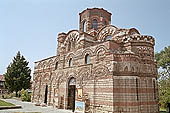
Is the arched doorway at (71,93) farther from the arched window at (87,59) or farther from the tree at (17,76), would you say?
the tree at (17,76)

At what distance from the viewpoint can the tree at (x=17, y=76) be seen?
3206 centimetres

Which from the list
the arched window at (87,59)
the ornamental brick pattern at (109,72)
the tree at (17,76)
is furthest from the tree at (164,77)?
the tree at (17,76)

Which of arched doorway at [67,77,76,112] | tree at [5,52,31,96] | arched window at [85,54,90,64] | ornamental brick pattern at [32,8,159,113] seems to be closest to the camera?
ornamental brick pattern at [32,8,159,113]

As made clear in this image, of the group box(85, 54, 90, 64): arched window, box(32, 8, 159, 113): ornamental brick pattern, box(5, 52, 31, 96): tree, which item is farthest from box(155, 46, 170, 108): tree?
box(5, 52, 31, 96): tree

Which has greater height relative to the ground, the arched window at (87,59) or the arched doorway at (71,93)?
the arched window at (87,59)

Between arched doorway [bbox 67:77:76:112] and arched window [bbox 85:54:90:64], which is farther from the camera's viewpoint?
arched doorway [bbox 67:77:76:112]

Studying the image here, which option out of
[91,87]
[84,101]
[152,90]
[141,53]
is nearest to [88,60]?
[91,87]

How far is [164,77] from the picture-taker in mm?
23484

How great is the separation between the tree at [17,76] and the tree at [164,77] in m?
25.6

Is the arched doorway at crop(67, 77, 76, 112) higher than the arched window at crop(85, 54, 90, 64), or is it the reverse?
the arched window at crop(85, 54, 90, 64)

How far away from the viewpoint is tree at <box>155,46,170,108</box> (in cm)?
1926

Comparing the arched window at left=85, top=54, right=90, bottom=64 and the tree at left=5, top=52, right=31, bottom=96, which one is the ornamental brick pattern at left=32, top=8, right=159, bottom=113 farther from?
the tree at left=5, top=52, right=31, bottom=96

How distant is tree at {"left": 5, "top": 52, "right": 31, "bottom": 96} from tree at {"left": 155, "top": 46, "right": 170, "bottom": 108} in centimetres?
2557

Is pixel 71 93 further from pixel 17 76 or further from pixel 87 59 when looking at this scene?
pixel 17 76
